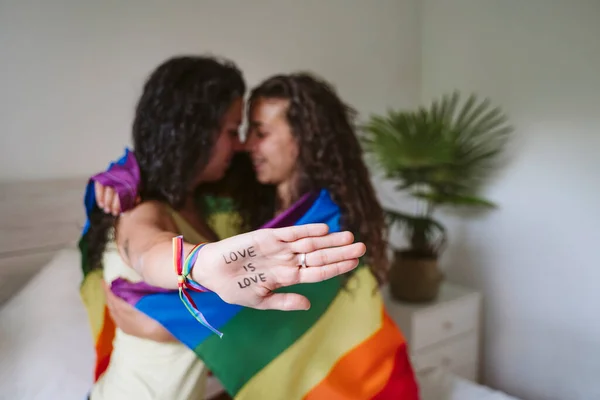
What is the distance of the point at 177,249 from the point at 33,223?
0.91 meters

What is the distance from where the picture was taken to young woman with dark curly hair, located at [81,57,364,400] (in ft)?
1.88

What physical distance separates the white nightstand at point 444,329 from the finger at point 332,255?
4.15ft

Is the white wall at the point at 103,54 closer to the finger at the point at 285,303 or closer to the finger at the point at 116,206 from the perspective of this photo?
the finger at the point at 116,206

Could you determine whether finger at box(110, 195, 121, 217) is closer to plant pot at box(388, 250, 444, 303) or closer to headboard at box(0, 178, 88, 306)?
headboard at box(0, 178, 88, 306)

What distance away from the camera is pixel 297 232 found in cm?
56

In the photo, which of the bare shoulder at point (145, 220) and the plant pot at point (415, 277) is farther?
the plant pot at point (415, 277)

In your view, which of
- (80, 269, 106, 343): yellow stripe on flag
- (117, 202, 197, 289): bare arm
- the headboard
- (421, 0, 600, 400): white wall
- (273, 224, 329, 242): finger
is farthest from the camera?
(421, 0, 600, 400): white wall

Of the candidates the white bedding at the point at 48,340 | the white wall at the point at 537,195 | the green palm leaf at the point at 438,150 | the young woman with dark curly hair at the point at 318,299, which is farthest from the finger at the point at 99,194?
the white wall at the point at 537,195

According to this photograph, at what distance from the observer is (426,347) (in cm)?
180

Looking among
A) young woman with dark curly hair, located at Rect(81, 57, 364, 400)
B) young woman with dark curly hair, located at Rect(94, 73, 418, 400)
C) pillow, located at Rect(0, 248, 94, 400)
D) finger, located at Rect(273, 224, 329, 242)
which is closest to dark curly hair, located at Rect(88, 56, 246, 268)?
young woman with dark curly hair, located at Rect(81, 57, 364, 400)

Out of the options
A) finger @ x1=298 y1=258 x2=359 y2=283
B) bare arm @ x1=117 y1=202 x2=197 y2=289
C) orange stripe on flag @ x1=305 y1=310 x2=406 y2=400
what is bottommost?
orange stripe on flag @ x1=305 y1=310 x2=406 y2=400

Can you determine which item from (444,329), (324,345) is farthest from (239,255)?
(444,329)

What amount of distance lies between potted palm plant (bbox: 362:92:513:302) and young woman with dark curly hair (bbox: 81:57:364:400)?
32.0 inches

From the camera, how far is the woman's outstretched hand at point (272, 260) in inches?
21.9
